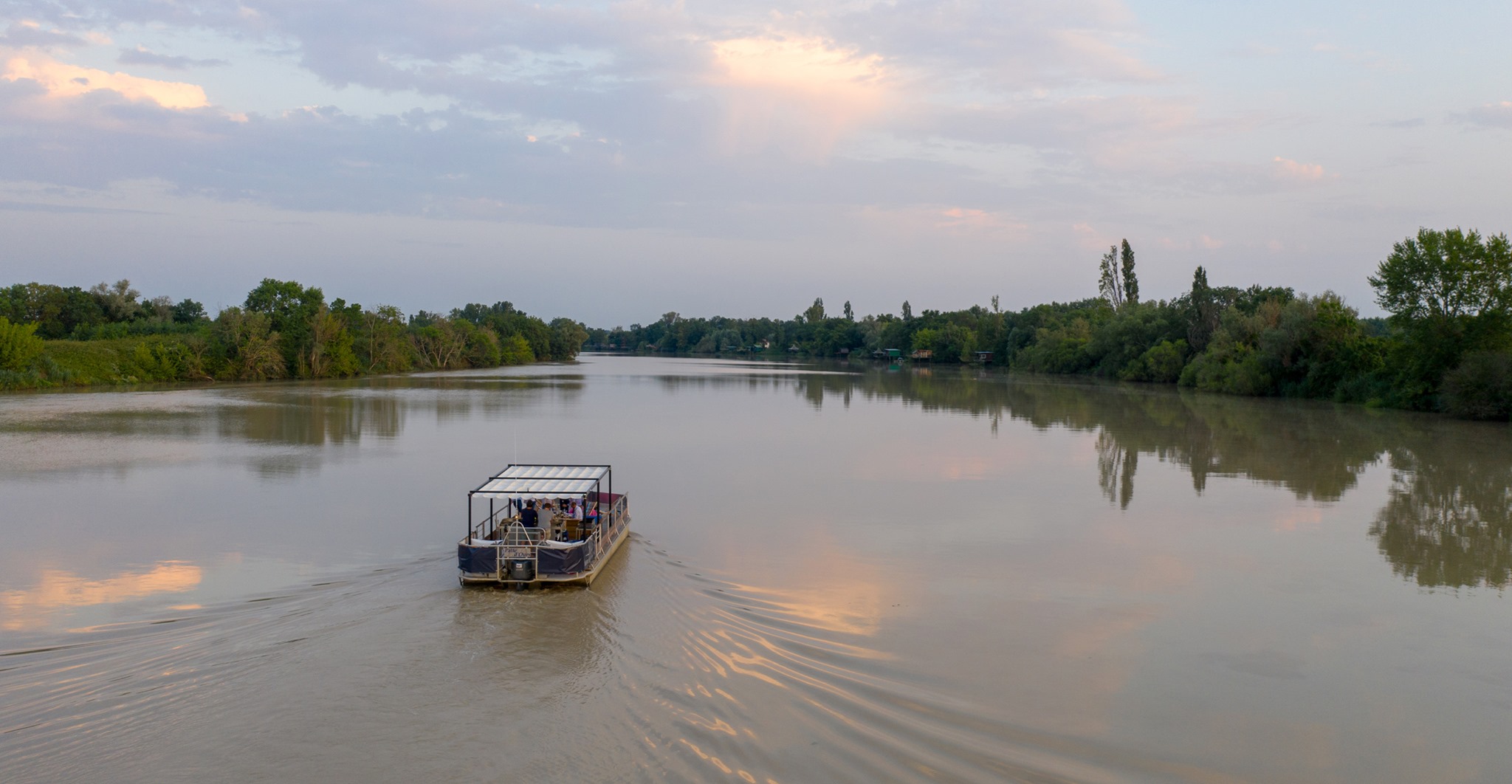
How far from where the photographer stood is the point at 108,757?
6590mm

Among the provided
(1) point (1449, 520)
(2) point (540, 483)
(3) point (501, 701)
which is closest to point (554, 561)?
(2) point (540, 483)

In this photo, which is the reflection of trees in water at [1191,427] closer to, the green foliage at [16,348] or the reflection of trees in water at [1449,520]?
the reflection of trees in water at [1449,520]

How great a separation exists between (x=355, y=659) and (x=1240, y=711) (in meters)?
8.11

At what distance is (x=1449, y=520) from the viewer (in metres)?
16.5

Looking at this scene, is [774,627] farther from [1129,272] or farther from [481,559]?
[1129,272]

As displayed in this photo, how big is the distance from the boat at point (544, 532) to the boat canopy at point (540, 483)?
0.01m

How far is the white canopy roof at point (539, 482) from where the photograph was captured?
11852 mm

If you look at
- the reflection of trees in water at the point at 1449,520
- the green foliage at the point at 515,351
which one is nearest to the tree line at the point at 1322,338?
the reflection of trees in water at the point at 1449,520

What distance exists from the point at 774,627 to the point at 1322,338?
46.8m

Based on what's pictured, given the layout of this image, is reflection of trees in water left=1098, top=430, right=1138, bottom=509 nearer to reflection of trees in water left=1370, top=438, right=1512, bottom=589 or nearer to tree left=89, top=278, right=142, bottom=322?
reflection of trees in water left=1370, top=438, right=1512, bottom=589

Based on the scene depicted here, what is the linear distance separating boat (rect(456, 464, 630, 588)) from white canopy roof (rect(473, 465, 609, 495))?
0.4 inches

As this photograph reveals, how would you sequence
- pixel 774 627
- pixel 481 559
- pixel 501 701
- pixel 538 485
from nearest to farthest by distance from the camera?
pixel 501 701
pixel 774 627
pixel 481 559
pixel 538 485

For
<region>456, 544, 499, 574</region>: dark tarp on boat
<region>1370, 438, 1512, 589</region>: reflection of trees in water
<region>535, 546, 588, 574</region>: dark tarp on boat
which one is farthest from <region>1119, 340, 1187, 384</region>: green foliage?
Result: <region>456, 544, 499, 574</region>: dark tarp on boat

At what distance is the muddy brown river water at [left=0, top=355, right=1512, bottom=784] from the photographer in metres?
6.95
